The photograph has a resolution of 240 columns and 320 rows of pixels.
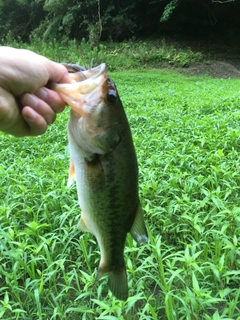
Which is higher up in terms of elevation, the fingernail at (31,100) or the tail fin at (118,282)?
the fingernail at (31,100)

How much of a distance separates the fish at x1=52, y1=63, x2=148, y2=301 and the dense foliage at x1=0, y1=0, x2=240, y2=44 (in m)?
22.3

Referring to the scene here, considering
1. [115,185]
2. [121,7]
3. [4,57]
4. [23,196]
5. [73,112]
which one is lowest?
[121,7]

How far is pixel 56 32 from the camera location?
25.5 meters

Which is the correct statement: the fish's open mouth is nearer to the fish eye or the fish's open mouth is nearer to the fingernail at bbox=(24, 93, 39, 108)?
the fish eye

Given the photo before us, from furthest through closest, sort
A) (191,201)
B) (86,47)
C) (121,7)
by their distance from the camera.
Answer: (121,7) < (86,47) < (191,201)

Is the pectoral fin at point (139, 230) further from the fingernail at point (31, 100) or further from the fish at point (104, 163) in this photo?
the fingernail at point (31, 100)

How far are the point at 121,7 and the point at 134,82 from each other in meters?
11.9

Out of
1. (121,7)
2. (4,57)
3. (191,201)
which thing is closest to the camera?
(4,57)

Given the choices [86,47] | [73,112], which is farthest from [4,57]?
[86,47]

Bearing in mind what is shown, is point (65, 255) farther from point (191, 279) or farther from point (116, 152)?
point (116, 152)

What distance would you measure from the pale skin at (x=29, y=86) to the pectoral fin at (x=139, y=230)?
1.89ft

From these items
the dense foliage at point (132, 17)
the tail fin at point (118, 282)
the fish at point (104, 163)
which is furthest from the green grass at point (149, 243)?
the dense foliage at point (132, 17)

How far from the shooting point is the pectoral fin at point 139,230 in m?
1.49

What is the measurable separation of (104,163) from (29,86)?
0.48 m
